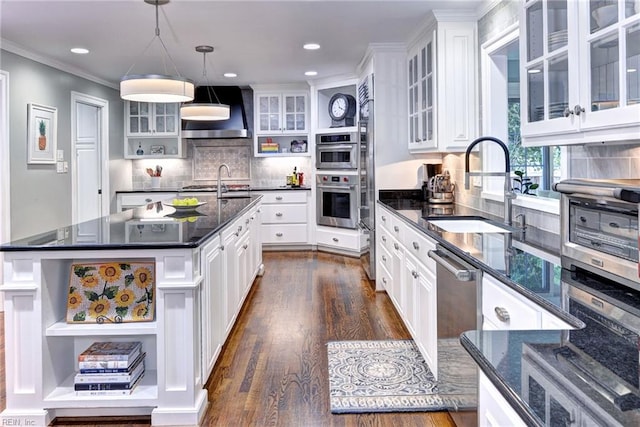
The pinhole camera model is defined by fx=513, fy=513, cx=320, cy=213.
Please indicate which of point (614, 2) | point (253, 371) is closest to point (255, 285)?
point (253, 371)

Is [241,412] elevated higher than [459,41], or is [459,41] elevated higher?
[459,41]

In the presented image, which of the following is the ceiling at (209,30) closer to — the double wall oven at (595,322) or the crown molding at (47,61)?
the crown molding at (47,61)

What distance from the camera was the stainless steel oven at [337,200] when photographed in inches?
264

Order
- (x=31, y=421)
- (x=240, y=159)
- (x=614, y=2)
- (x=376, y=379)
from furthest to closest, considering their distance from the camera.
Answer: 1. (x=240, y=159)
2. (x=376, y=379)
3. (x=31, y=421)
4. (x=614, y=2)

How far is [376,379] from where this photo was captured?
114 inches

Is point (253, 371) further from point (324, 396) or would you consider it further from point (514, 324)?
point (514, 324)

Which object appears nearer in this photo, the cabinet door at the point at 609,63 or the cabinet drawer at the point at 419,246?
the cabinet door at the point at 609,63

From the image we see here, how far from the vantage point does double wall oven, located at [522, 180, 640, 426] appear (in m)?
0.74

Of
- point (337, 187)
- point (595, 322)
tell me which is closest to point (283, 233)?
point (337, 187)

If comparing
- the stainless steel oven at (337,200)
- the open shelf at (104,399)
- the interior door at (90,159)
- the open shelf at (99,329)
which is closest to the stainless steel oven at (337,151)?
the stainless steel oven at (337,200)

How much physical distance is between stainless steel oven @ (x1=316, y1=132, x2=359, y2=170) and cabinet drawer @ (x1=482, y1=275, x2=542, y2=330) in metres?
4.75

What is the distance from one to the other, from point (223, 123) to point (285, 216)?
162cm

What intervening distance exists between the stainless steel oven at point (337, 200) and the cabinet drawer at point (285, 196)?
11.4 inches

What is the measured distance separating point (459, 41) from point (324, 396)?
2783 mm
